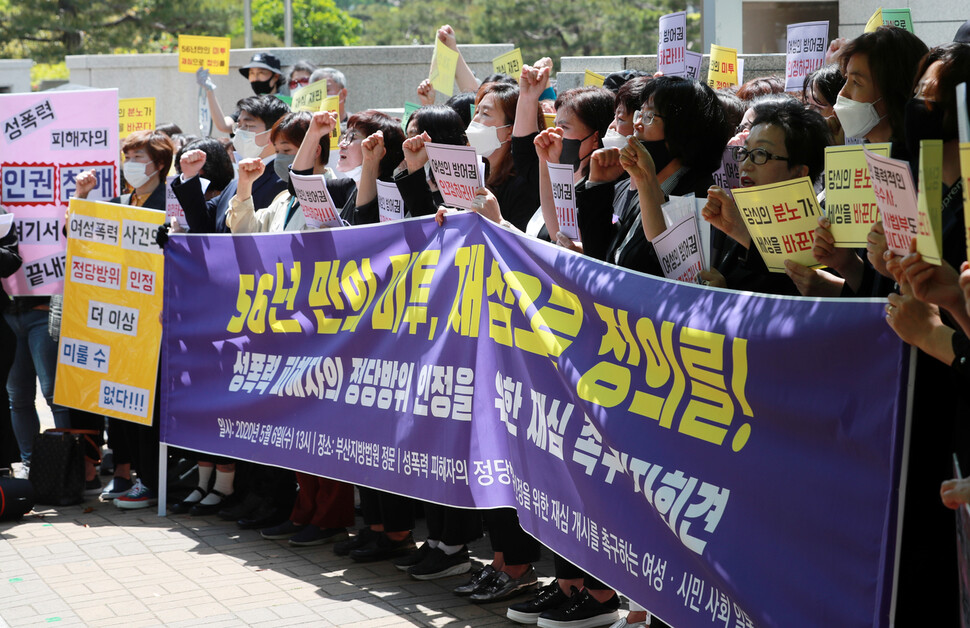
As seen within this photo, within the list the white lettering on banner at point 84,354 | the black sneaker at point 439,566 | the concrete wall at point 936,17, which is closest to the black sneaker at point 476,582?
the black sneaker at point 439,566

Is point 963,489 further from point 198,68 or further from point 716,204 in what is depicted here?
point 198,68

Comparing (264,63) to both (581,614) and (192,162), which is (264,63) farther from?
(581,614)

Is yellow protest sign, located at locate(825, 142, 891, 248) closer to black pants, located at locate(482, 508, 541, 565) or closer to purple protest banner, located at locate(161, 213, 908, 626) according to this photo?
purple protest banner, located at locate(161, 213, 908, 626)

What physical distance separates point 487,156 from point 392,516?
1.92 m

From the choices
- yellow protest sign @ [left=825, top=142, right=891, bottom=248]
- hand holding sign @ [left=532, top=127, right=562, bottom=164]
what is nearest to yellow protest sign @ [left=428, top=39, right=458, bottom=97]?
hand holding sign @ [left=532, top=127, right=562, bottom=164]

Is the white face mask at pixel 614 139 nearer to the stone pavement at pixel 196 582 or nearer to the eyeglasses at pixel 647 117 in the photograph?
the eyeglasses at pixel 647 117

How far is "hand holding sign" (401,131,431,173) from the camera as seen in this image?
5.25 m

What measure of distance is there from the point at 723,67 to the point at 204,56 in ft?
19.6

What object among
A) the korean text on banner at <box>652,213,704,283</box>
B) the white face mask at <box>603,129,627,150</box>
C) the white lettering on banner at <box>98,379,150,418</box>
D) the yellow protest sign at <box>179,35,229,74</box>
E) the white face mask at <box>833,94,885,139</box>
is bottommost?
the white lettering on banner at <box>98,379,150,418</box>

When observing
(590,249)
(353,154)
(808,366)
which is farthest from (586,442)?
(353,154)

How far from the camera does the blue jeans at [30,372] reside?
7.62 meters

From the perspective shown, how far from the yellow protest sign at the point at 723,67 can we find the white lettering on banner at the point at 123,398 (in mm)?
4274

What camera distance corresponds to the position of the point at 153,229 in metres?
6.88

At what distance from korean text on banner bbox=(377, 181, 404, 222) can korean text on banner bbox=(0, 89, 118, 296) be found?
2545 millimetres
